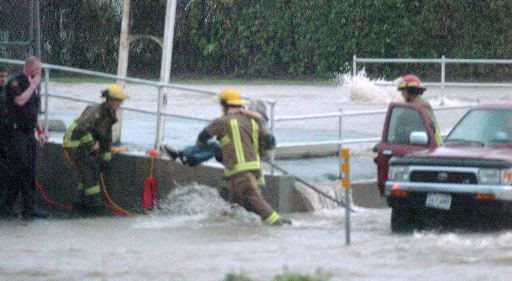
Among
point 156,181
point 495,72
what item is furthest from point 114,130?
point 495,72

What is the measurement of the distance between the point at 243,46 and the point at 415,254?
25874 mm

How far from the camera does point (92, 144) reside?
56.7ft

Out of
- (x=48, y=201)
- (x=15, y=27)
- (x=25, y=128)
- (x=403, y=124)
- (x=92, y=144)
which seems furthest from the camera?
(x=15, y=27)

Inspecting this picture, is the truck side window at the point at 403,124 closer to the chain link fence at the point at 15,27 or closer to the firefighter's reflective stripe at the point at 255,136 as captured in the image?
the firefighter's reflective stripe at the point at 255,136

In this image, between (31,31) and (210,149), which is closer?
(210,149)

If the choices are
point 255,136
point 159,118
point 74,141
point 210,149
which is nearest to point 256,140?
point 255,136

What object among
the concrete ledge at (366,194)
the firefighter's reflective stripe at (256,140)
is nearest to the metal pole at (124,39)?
the concrete ledge at (366,194)

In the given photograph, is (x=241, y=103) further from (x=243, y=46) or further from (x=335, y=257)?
(x=243, y=46)

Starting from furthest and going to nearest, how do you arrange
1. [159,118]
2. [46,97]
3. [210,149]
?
[46,97], [159,118], [210,149]

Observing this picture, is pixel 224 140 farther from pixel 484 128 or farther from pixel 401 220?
pixel 484 128

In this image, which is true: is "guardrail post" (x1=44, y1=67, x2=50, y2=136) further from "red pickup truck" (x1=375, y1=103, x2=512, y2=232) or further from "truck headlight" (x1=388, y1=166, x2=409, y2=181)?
"truck headlight" (x1=388, y1=166, x2=409, y2=181)

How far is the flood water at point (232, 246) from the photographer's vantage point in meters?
11.9

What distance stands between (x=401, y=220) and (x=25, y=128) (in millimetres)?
4776

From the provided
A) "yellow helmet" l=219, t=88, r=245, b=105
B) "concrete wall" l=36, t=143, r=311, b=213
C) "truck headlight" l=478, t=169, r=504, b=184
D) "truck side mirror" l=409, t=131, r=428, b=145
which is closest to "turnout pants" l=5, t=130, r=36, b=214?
"concrete wall" l=36, t=143, r=311, b=213
